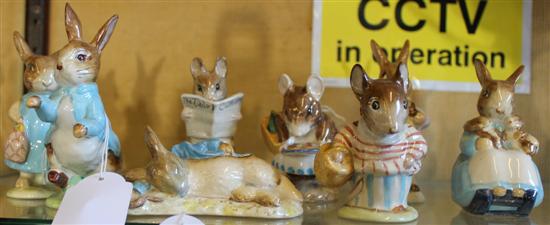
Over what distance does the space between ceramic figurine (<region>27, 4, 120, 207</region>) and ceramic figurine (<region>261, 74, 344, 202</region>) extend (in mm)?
217

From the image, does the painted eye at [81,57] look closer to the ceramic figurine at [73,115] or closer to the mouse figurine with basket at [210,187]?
the ceramic figurine at [73,115]

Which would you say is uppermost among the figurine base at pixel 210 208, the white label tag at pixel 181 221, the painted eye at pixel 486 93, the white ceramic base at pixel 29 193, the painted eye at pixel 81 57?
the painted eye at pixel 81 57

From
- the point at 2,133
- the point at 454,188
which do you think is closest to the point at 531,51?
the point at 454,188

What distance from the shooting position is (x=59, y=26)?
0.93 meters

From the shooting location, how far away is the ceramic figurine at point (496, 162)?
2.15ft

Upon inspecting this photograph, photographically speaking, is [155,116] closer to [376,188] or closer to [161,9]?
[161,9]

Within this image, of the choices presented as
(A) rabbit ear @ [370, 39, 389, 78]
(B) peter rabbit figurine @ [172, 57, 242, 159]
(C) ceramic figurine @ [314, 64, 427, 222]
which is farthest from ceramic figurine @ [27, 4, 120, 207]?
(A) rabbit ear @ [370, 39, 389, 78]

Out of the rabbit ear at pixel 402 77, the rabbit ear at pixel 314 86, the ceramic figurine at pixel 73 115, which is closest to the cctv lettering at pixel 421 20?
the rabbit ear at pixel 314 86

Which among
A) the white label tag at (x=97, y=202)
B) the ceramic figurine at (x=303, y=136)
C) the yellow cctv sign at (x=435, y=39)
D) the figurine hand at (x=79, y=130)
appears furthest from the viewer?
the yellow cctv sign at (x=435, y=39)

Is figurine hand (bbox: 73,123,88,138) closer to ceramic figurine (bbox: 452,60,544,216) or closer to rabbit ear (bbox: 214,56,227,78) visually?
rabbit ear (bbox: 214,56,227,78)

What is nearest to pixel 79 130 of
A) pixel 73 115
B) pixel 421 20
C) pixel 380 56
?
pixel 73 115

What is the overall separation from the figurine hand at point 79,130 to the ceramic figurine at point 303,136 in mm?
237

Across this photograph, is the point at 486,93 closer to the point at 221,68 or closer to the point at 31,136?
the point at 221,68

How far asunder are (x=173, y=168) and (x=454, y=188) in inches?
12.3
